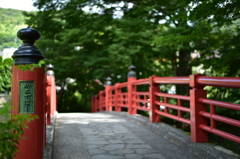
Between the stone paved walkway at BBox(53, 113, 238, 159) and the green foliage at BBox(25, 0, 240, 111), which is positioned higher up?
the green foliage at BBox(25, 0, 240, 111)

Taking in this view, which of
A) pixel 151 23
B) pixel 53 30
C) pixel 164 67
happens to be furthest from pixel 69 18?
pixel 164 67

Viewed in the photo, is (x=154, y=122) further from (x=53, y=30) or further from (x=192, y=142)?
(x=53, y=30)

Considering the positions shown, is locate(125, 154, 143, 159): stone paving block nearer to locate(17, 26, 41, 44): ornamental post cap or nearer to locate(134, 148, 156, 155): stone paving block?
locate(134, 148, 156, 155): stone paving block

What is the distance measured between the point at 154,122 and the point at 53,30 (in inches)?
354

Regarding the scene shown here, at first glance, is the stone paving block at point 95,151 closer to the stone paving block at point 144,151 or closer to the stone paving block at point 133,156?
the stone paving block at point 133,156

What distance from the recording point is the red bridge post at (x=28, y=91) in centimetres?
256

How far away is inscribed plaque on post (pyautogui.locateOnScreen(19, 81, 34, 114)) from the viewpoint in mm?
2549

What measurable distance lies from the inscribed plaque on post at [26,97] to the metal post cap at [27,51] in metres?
0.23

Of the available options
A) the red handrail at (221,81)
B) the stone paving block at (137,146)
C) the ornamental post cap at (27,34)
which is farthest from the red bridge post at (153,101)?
the ornamental post cap at (27,34)

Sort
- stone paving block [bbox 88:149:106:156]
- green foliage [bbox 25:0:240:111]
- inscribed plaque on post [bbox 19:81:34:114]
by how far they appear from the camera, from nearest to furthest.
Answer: inscribed plaque on post [bbox 19:81:34:114]
stone paving block [bbox 88:149:106:156]
green foliage [bbox 25:0:240:111]

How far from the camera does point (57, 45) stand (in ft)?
41.7

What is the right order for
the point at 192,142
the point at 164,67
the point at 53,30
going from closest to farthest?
the point at 192,142 → the point at 53,30 → the point at 164,67

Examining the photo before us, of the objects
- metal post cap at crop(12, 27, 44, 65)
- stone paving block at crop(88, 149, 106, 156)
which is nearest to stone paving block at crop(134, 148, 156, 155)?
stone paving block at crop(88, 149, 106, 156)

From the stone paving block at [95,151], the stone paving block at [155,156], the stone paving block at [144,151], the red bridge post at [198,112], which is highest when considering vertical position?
the red bridge post at [198,112]
